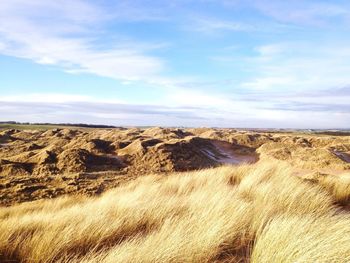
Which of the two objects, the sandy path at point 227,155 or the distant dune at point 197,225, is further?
the sandy path at point 227,155

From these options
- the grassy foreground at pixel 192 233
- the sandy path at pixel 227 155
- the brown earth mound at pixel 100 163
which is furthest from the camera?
the sandy path at pixel 227 155

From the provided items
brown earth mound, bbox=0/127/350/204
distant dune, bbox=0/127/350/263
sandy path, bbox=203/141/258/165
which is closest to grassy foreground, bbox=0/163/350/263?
distant dune, bbox=0/127/350/263

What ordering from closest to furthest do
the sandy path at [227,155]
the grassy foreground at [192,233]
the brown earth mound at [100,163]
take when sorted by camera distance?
the grassy foreground at [192,233] < the brown earth mound at [100,163] < the sandy path at [227,155]

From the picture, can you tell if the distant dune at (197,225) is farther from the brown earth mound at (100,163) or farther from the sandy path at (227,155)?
the sandy path at (227,155)

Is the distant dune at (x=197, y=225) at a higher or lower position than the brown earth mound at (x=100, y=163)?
higher

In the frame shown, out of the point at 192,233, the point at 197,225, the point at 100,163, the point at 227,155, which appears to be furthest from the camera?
the point at 227,155

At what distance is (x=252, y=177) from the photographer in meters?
8.93

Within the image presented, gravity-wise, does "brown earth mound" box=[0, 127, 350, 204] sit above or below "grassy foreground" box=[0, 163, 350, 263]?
below

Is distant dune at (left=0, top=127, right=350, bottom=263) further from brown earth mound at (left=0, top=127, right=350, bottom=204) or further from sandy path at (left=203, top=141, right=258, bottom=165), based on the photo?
sandy path at (left=203, top=141, right=258, bottom=165)

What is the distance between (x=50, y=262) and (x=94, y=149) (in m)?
19.8

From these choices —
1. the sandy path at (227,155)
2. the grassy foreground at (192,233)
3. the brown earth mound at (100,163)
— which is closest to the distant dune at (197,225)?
the grassy foreground at (192,233)

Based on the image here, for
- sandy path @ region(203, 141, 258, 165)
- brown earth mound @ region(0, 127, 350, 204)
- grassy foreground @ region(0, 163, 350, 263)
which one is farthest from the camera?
sandy path @ region(203, 141, 258, 165)

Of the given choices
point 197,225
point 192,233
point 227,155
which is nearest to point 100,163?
point 227,155

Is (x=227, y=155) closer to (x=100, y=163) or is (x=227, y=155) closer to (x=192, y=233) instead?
(x=100, y=163)
